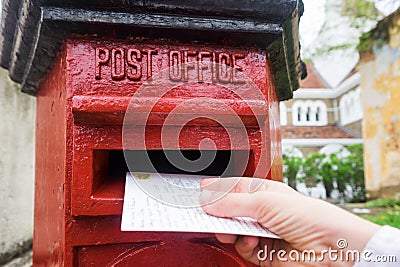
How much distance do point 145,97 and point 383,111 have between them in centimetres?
649

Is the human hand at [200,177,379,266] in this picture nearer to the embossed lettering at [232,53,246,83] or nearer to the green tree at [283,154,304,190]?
the embossed lettering at [232,53,246,83]

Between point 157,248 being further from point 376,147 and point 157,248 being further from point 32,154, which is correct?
point 376,147

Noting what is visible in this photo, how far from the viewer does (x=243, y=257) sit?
93 cm

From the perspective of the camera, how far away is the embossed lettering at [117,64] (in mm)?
863

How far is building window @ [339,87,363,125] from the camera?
15380mm

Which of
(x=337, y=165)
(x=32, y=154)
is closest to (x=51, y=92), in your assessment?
(x=32, y=154)

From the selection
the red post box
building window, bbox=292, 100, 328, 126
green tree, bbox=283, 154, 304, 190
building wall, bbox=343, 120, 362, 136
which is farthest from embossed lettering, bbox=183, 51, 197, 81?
building window, bbox=292, 100, 328, 126

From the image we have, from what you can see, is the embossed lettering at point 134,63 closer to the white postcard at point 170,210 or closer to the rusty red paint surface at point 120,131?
the rusty red paint surface at point 120,131

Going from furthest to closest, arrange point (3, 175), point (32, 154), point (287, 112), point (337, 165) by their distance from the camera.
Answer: point (287, 112), point (337, 165), point (32, 154), point (3, 175)

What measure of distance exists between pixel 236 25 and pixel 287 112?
16345 mm

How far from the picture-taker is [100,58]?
86 centimetres

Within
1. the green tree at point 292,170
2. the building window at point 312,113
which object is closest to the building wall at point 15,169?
the green tree at point 292,170

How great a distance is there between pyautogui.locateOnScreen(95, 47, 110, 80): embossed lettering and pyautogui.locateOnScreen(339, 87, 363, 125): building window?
603 inches

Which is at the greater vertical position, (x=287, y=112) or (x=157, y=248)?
(x=287, y=112)
